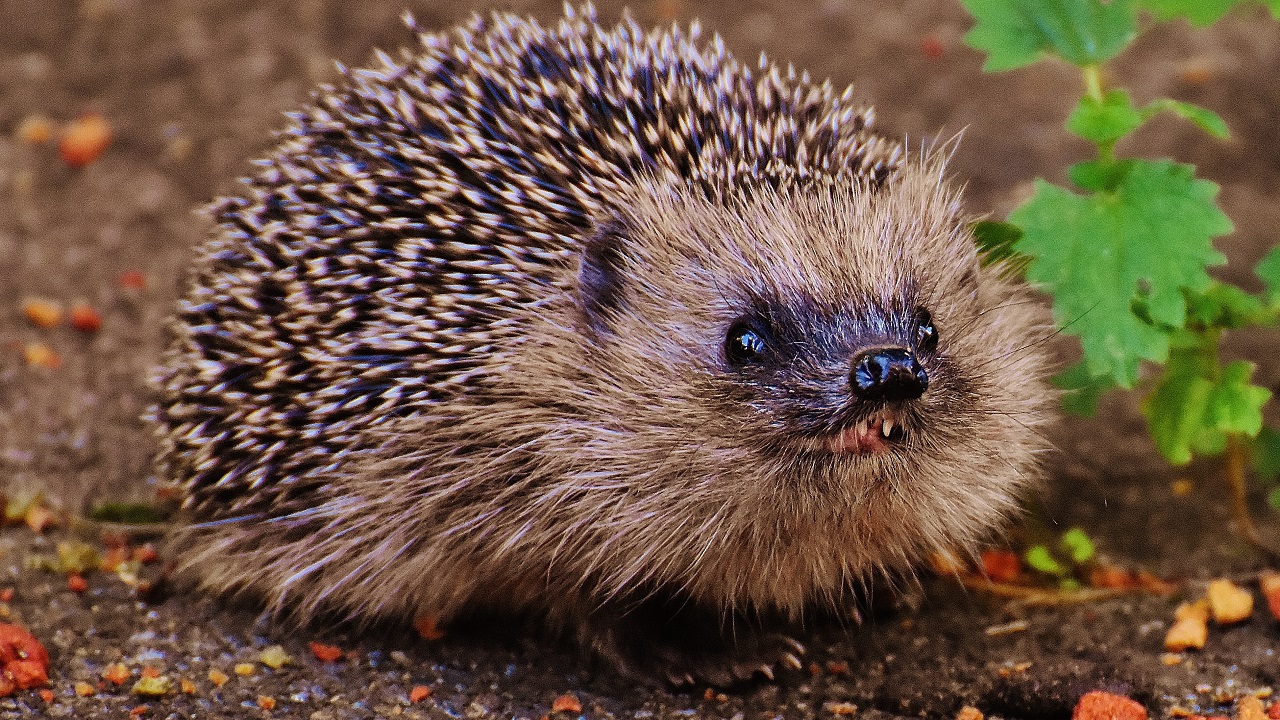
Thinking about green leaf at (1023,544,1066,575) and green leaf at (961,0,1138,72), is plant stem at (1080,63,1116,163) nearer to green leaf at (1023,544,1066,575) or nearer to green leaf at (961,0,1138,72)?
green leaf at (961,0,1138,72)

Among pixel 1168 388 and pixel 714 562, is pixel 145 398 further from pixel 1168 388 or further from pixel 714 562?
pixel 1168 388

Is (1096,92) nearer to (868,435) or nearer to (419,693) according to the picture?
(868,435)

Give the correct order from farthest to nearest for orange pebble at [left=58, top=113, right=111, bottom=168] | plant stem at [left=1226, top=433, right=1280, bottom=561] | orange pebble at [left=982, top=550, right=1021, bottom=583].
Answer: orange pebble at [left=58, top=113, right=111, bottom=168]
orange pebble at [left=982, top=550, right=1021, bottom=583]
plant stem at [left=1226, top=433, right=1280, bottom=561]

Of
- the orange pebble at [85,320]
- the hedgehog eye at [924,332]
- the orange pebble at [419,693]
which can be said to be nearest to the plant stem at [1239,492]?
the hedgehog eye at [924,332]

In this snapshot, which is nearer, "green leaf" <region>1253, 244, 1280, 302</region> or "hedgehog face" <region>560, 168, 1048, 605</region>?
"hedgehog face" <region>560, 168, 1048, 605</region>

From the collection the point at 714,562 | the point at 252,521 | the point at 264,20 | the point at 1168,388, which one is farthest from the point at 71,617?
the point at 264,20

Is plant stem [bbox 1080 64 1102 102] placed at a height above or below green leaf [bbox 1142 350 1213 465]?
above

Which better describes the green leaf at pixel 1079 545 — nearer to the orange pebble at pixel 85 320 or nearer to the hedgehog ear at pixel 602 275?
the hedgehog ear at pixel 602 275

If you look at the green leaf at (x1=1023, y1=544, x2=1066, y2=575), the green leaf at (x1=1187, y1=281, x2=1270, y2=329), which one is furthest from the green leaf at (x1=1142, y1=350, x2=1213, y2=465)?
the green leaf at (x1=1023, y1=544, x2=1066, y2=575)
